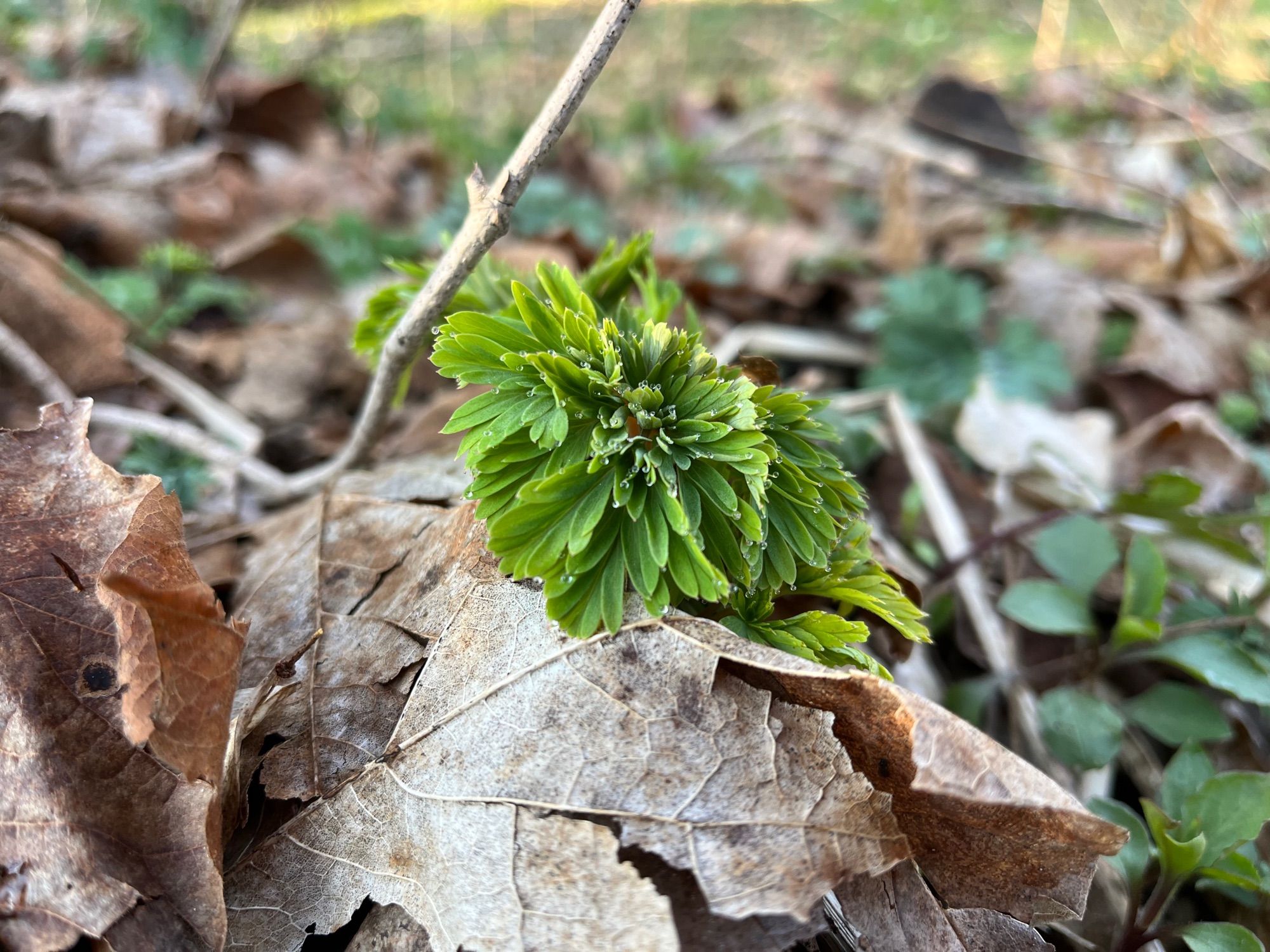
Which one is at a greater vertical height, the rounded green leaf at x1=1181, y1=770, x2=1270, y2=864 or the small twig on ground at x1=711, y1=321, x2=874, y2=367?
the rounded green leaf at x1=1181, y1=770, x2=1270, y2=864

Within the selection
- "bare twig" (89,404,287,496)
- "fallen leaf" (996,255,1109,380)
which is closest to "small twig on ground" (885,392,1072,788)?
"fallen leaf" (996,255,1109,380)

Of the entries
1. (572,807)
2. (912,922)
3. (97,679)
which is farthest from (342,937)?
(912,922)

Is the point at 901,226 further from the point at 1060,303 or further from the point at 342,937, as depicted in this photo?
the point at 342,937

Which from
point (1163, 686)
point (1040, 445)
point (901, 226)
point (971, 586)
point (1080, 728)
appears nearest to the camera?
point (1080, 728)

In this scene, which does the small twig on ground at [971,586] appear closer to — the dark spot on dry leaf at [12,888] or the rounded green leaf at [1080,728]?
the rounded green leaf at [1080,728]

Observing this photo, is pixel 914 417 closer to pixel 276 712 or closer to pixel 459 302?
pixel 459 302

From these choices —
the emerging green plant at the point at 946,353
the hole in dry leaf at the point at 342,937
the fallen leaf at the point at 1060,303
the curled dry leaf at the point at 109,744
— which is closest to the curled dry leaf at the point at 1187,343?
the fallen leaf at the point at 1060,303

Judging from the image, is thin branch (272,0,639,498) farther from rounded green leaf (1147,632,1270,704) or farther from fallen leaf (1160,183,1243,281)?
fallen leaf (1160,183,1243,281)
